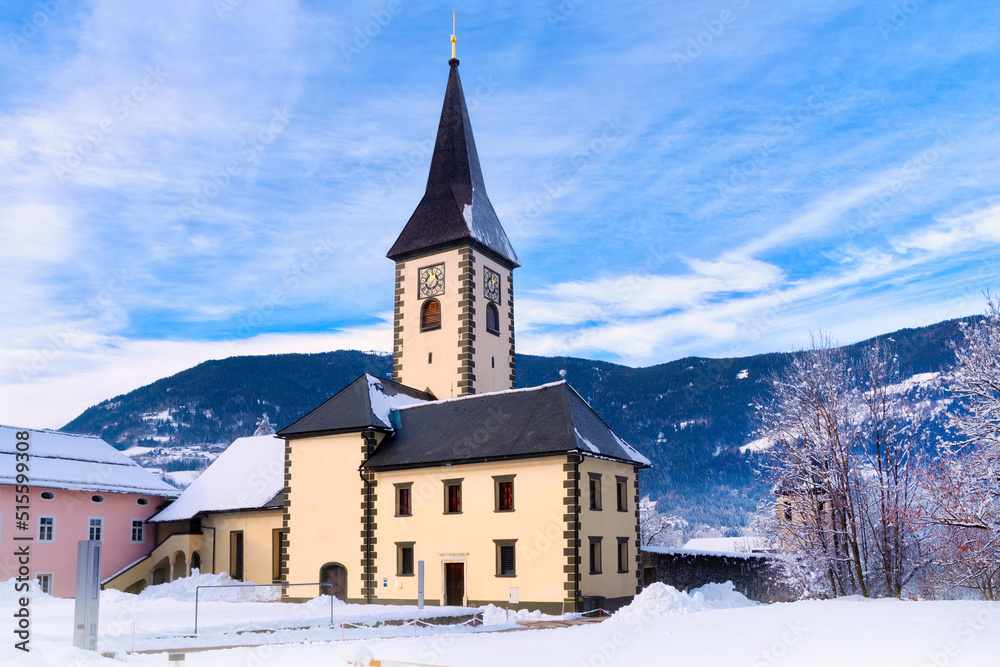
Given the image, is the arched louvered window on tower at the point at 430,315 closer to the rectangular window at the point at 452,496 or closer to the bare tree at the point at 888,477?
the rectangular window at the point at 452,496

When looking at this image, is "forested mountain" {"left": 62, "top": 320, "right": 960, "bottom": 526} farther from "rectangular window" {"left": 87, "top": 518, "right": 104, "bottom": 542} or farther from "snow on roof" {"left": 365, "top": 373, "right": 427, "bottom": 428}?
"snow on roof" {"left": 365, "top": 373, "right": 427, "bottom": 428}

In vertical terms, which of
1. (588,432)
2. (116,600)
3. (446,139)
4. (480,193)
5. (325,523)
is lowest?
(116,600)

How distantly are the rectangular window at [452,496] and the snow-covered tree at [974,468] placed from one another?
54.0 feet

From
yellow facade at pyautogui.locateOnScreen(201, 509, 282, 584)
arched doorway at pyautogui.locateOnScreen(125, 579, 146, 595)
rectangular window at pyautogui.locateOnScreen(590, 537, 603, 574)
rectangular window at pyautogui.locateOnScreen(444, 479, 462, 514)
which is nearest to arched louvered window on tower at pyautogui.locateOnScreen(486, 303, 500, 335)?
rectangular window at pyautogui.locateOnScreen(444, 479, 462, 514)

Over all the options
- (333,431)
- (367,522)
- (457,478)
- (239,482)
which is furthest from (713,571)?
(239,482)

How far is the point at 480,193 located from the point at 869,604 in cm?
2984

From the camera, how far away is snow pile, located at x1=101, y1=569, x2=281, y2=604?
37.3 metres

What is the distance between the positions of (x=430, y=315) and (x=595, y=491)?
14.8 m

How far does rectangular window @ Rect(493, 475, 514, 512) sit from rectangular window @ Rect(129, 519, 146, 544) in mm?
25678

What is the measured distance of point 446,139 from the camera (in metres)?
46.7

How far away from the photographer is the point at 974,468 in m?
22.4

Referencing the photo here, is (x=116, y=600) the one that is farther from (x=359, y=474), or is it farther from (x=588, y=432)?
(x=588, y=432)

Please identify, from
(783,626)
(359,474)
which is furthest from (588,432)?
(783,626)

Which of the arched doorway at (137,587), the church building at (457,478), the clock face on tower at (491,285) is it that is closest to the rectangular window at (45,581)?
the arched doorway at (137,587)
